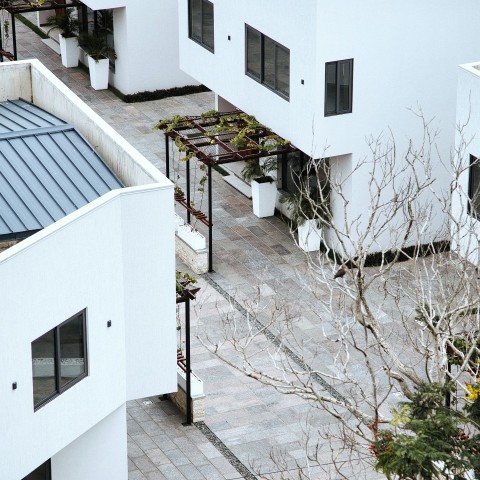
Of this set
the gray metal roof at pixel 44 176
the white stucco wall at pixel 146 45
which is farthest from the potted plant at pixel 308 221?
the white stucco wall at pixel 146 45

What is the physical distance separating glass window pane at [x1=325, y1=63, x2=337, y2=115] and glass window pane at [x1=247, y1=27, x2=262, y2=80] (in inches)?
127

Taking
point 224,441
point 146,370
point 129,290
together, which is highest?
point 129,290

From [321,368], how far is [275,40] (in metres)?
9.37

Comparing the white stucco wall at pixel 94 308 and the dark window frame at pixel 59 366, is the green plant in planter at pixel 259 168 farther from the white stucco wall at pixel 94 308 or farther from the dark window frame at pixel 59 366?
the dark window frame at pixel 59 366

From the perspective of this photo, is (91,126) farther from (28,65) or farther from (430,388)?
(430,388)

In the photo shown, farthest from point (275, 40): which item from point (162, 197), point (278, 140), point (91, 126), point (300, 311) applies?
point (162, 197)

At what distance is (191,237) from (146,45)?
41.7ft

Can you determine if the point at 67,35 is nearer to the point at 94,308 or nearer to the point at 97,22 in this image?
the point at 97,22

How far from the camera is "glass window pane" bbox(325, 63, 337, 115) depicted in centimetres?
3352

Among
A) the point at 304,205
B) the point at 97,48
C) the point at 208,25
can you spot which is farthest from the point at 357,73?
the point at 97,48

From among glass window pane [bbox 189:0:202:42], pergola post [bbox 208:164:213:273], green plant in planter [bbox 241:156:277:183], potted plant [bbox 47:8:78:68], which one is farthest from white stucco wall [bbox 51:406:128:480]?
potted plant [bbox 47:8:78:68]

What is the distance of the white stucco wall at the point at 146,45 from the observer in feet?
149

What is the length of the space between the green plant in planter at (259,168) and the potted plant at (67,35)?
13.2 meters

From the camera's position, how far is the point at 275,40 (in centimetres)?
3506
